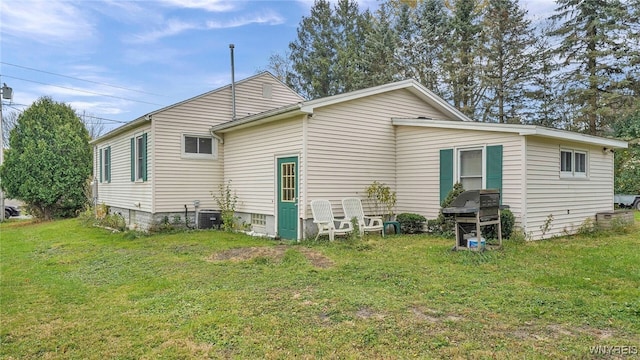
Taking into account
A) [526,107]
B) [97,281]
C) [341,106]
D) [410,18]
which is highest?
[410,18]

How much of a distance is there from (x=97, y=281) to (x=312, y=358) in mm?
4085

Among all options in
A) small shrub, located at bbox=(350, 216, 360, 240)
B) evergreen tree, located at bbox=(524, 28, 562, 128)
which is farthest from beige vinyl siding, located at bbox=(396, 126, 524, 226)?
evergreen tree, located at bbox=(524, 28, 562, 128)

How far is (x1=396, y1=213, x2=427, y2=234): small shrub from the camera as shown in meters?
9.75

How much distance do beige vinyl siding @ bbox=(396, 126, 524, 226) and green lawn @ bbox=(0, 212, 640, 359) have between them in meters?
1.46

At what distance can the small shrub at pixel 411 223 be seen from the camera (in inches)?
384

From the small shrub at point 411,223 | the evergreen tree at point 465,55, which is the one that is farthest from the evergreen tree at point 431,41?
the small shrub at point 411,223

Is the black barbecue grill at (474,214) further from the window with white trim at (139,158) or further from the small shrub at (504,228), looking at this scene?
the window with white trim at (139,158)

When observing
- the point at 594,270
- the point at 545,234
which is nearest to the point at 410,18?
the point at 545,234

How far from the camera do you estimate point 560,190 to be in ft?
30.3

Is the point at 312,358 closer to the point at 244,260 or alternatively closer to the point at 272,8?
the point at 244,260

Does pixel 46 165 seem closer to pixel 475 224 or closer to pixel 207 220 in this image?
pixel 207 220

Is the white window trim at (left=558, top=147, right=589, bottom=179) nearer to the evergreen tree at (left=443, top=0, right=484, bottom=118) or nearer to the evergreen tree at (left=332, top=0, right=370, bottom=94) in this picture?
the evergreen tree at (left=443, top=0, right=484, bottom=118)

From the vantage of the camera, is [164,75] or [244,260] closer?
[244,260]

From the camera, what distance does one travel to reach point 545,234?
8.82 meters
